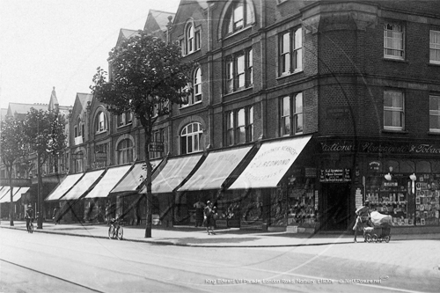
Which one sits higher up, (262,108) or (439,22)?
(439,22)

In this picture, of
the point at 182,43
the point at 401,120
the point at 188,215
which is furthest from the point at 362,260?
the point at 182,43

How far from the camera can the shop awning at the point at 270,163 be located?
26.9m

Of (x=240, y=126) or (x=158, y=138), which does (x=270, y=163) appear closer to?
(x=240, y=126)

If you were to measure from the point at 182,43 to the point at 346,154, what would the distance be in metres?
16.9

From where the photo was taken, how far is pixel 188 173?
1437 inches

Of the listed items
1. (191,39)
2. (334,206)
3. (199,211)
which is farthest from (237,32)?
(334,206)

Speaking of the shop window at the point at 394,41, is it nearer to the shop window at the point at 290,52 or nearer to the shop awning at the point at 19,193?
the shop window at the point at 290,52

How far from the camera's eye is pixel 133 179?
42625 mm

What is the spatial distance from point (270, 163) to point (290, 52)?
5.65m

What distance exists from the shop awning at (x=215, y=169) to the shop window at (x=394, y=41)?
890 centimetres

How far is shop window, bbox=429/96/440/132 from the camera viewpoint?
29.4m

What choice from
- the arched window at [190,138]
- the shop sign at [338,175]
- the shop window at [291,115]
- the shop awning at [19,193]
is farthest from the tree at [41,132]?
the shop sign at [338,175]

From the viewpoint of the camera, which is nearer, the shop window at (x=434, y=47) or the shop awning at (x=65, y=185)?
the shop window at (x=434, y=47)

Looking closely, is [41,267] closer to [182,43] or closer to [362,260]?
[362,260]
